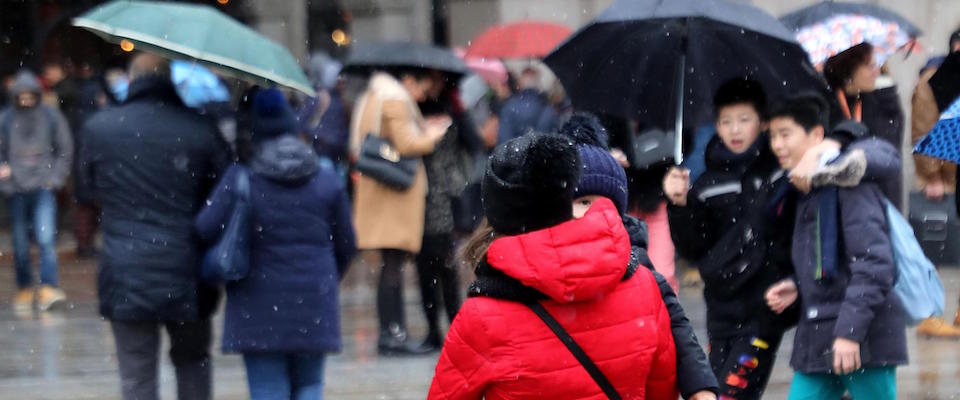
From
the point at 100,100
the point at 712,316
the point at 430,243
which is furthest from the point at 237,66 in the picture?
the point at 100,100

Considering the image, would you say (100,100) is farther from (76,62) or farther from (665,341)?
(665,341)

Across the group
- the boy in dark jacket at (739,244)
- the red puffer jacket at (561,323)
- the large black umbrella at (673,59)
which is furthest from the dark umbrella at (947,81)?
the red puffer jacket at (561,323)

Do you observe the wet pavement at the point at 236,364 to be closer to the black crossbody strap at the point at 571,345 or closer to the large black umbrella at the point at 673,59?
the large black umbrella at the point at 673,59

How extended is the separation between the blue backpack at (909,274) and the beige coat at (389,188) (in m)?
3.85

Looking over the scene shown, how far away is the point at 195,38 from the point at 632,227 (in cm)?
266

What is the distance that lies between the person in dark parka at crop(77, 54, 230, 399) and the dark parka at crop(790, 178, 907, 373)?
2429 millimetres

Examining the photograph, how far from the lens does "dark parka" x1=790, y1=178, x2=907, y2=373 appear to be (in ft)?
14.4

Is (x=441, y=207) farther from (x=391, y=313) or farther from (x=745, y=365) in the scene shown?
(x=745, y=365)

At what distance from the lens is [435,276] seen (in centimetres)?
828

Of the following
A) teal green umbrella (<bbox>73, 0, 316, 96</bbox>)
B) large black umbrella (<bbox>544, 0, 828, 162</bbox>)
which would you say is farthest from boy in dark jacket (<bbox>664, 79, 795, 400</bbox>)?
teal green umbrella (<bbox>73, 0, 316, 96</bbox>)

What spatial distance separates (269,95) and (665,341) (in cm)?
268

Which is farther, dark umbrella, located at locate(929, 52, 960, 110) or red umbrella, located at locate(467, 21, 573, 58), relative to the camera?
red umbrella, located at locate(467, 21, 573, 58)

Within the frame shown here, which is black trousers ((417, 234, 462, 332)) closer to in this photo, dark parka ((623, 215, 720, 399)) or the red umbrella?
dark parka ((623, 215, 720, 399))

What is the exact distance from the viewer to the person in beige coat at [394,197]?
7.95 metres
